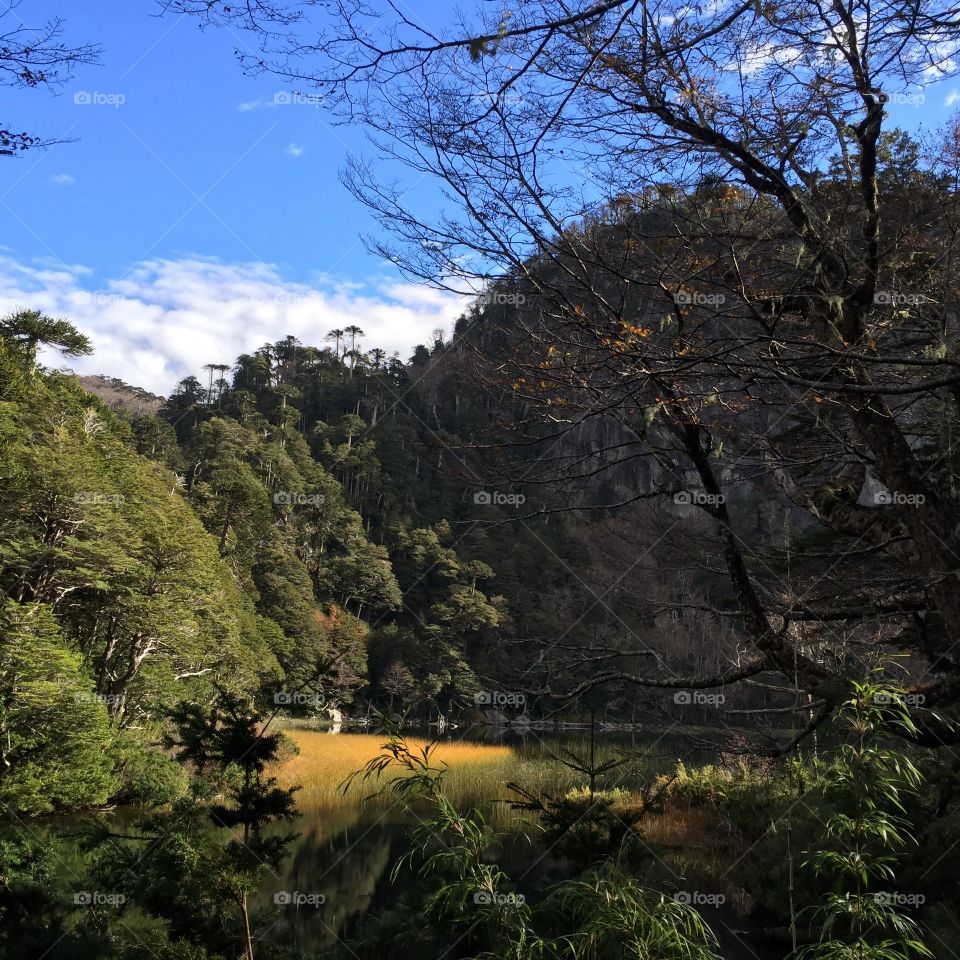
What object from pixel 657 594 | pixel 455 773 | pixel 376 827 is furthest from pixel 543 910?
pixel 455 773

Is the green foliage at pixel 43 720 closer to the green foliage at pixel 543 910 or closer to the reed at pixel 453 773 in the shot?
the reed at pixel 453 773

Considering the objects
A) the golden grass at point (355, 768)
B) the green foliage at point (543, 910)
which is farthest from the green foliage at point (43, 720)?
the green foliage at point (543, 910)

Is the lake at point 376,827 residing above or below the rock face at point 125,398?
below

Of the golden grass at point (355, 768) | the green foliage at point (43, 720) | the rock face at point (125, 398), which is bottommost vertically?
the golden grass at point (355, 768)

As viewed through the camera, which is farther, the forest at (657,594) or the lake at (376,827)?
the lake at (376,827)

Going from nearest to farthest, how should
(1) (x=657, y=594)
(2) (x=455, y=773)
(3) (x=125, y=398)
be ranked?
(1) (x=657, y=594) < (2) (x=455, y=773) < (3) (x=125, y=398)

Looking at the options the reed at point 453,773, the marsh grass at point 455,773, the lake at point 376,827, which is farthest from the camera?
the reed at point 453,773

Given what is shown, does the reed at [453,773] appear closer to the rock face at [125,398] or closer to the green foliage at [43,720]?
the green foliage at [43,720]

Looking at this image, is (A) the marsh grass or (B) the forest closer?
(B) the forest

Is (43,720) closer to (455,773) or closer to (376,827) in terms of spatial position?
(376,827)

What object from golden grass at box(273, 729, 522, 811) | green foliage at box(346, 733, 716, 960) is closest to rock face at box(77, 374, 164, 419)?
golden grass at box(273, 729, 522, 811)

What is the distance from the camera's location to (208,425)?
4241cm

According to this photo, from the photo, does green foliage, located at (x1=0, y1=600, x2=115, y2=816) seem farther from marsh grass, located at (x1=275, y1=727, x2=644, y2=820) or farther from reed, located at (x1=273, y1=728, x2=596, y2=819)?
reed, located at (x1=273, y1=728, x2=596, y2=819)

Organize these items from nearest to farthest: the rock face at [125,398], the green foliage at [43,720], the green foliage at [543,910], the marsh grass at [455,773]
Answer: the green foliage at [543,910] → the green foliage at [43,720] → the marsh grass at [455,773] → the rock face at [125,398]
